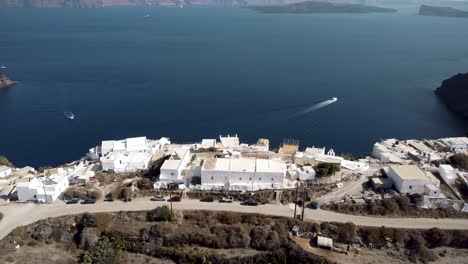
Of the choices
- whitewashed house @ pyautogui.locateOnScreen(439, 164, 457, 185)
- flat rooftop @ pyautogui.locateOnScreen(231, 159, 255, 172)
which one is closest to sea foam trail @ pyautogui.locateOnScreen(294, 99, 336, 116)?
whitewashed house @ pyautogui.locateOnScreen(439, 164, 457, 185)

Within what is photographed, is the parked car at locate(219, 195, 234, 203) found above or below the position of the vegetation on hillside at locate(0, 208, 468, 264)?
above

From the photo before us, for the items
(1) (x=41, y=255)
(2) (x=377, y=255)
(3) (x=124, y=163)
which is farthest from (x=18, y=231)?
(2) (x=377, y=255)

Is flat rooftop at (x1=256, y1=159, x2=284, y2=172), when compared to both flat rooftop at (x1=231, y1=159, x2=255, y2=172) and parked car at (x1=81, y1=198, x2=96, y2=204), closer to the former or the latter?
flat rooftop at (x1=231, y1=159, x2=255, y2=172)

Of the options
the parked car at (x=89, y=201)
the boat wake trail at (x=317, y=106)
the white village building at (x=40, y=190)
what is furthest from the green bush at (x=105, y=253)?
the boat wake trail at (x=317, y=106)

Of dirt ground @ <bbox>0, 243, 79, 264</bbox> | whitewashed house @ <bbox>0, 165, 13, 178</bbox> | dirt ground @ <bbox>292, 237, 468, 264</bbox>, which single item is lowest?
dirt ground @ <bbox>0, 243, 79, 264</bbox>

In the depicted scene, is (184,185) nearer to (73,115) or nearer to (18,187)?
(18,187)

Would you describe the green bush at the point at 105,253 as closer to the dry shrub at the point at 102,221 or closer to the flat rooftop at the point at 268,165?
the dry shrub at the point at 102,221
